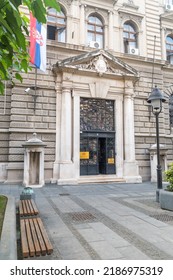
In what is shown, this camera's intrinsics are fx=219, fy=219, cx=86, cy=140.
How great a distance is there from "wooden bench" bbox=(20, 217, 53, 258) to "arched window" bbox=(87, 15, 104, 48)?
15.5 metres

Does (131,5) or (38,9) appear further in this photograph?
(131,5)

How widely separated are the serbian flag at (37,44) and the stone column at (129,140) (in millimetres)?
6652

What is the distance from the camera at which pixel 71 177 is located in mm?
14055

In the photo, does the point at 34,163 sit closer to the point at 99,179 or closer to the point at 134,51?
the point at 99,179

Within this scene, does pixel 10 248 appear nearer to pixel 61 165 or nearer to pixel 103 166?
pixel 61 165

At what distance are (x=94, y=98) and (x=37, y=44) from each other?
5342 millimetres

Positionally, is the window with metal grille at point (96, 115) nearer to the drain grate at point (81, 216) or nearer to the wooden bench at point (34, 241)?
the drain grate at point (81, 216)

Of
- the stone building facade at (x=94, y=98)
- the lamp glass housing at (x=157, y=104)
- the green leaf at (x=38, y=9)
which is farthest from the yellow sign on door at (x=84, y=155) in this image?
the green leaf at (x=38, y=9)

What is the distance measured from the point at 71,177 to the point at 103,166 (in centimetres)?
287

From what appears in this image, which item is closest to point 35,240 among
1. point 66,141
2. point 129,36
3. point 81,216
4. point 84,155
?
point 81,216

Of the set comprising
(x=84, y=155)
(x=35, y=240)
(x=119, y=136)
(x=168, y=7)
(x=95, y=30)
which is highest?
(x=168, y=7)

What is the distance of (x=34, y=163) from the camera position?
13836mm

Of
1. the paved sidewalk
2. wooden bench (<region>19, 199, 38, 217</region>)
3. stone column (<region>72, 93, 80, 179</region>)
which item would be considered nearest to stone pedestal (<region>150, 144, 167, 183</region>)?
stone column (<region>72, 93, 80, 179</region>)

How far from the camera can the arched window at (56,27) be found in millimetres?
16234
